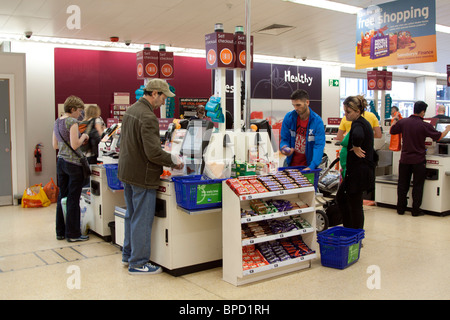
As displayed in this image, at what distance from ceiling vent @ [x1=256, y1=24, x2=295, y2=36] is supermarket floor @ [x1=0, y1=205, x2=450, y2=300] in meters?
4.09

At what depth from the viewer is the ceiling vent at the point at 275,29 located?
26.1ft

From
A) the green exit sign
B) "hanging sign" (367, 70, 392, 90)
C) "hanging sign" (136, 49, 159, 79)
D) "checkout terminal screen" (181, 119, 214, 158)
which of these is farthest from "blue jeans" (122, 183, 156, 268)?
the green exit sign

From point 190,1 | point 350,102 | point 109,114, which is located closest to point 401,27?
point 350,102

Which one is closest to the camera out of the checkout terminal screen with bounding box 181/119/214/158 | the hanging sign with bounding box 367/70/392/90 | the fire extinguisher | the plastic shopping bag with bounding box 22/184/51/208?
the checkout terminal screen with bounding box 181/119/214/158

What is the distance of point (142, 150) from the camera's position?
4.02m

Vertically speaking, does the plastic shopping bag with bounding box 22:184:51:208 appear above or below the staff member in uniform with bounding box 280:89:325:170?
below

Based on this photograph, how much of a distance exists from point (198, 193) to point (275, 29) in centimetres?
519

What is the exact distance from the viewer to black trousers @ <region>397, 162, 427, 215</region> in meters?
6.67

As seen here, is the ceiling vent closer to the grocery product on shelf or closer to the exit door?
the grocery product on shelf

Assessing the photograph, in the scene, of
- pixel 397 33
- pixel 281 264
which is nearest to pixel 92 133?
pixel 281 264

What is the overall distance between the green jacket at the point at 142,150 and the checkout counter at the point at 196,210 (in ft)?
0.60

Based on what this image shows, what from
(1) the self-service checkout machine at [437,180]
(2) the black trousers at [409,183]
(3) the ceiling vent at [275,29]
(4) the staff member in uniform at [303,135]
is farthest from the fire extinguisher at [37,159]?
(1) the self-service checkout machine at [437,180]
